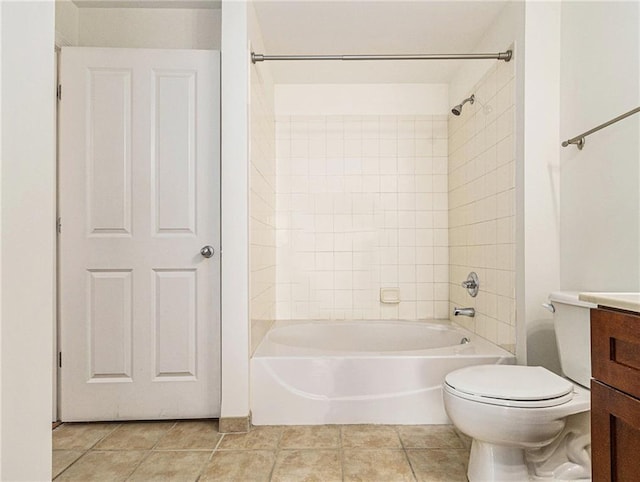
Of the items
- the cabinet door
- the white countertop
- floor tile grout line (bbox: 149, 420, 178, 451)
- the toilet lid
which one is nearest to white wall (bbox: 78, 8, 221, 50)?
floor tile grout line (bbox: 149, 420, 178, 451)

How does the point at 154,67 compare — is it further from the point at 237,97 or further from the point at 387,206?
the point at 387,206

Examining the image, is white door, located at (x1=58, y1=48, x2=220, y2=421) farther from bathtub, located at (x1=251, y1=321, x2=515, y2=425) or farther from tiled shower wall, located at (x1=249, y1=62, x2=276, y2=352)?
bathtub, located at (x1=251, y1=321, x2=515, y2=425)

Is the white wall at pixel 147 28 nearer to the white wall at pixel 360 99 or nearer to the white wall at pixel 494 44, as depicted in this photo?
the white wall at pixel 360 99

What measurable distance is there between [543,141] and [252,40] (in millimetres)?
1576

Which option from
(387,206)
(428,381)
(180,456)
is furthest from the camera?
(387,206)

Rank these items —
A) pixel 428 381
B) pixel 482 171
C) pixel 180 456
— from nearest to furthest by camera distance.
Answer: pixel 180 456 < pixel 428 381 < pixel 482 171

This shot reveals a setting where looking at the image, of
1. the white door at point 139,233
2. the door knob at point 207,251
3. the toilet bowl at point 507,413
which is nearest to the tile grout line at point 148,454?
the white door at point 139,233

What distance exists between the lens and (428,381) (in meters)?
2.44

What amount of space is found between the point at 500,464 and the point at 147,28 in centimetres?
280

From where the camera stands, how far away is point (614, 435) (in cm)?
100

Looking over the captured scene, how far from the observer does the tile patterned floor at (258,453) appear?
6.22 ft

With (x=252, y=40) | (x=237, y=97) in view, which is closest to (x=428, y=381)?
(x=237, y=97)

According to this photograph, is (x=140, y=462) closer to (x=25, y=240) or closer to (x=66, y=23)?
(x=25, y=240)

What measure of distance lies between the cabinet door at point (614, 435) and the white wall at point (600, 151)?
91 centimetres
